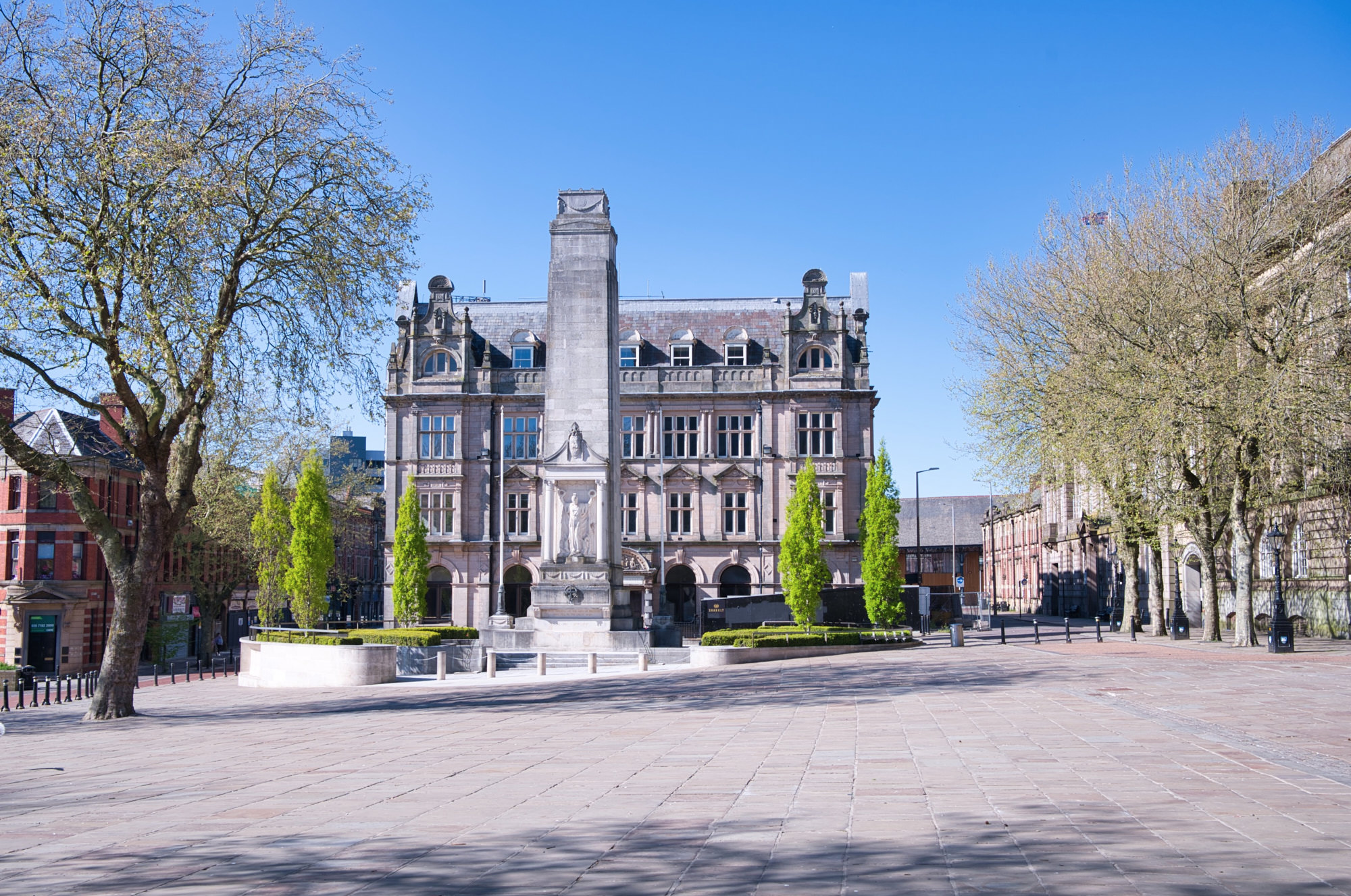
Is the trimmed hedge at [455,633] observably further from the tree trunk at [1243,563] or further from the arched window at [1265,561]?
the arched window at [1265,561]

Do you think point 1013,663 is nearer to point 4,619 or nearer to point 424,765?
point 424,765

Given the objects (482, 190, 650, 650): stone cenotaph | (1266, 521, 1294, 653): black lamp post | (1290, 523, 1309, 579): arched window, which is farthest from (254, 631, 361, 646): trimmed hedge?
(1290, 523, 1309, 579): arched window

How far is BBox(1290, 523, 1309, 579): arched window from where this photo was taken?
3922 cm

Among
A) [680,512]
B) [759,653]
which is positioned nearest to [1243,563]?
[759,653]

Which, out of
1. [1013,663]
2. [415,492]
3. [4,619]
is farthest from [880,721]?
[4,619]

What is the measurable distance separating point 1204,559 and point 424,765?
31469 millimetres

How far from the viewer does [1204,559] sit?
120ft

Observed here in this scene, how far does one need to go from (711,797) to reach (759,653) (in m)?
23.9

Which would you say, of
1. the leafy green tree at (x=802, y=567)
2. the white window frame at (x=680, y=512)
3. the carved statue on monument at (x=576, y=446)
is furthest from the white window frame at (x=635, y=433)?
the carved statue on monument at (x=576, y=446)

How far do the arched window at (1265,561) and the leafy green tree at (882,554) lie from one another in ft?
46.6

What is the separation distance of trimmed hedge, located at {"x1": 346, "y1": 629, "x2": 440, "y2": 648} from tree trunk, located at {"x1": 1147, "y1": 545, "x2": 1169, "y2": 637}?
27302 mm

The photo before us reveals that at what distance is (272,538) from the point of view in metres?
47.3

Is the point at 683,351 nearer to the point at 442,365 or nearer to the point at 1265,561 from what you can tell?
the point at 442,365

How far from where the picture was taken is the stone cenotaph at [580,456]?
36.2 metres
